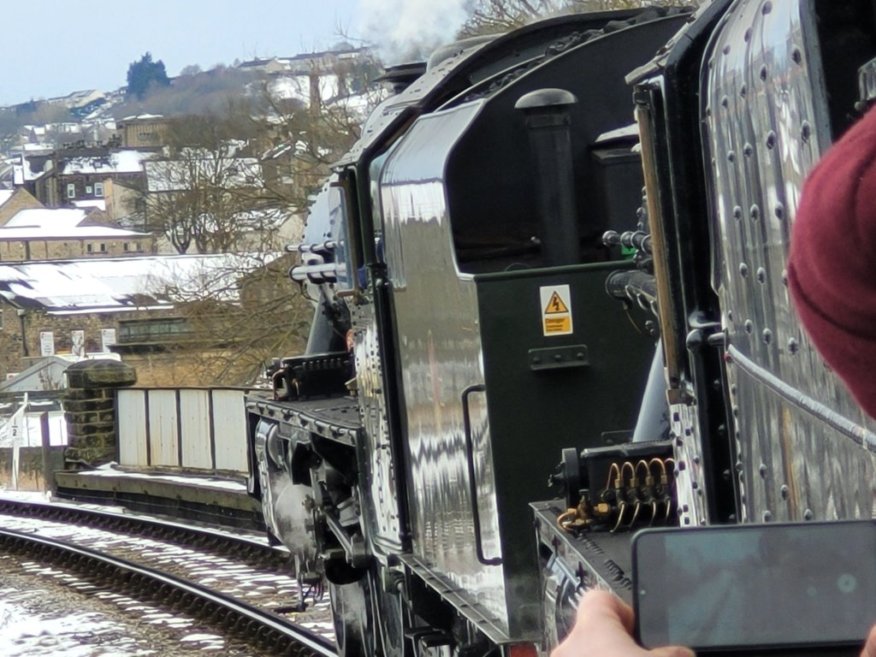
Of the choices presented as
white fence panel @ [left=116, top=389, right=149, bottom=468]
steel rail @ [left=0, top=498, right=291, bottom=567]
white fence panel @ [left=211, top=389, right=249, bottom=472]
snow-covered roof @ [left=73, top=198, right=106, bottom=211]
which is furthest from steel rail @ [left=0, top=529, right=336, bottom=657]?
snow-covered roof @ [left=73, top=198, right=106, bottom=211]

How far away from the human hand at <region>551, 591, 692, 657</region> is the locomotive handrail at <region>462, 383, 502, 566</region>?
3.70m

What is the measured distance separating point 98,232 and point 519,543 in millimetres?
99523

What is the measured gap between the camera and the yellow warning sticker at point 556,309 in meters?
5.47

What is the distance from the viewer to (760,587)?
1.54 m

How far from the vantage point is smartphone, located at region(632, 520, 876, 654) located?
1.51m

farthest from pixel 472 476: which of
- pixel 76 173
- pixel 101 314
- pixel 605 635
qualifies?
pixel 76 173

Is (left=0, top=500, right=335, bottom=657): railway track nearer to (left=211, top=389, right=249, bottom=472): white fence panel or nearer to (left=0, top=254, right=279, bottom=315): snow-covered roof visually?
(left=211, top=389, right=249, bottom=472): white fence panel

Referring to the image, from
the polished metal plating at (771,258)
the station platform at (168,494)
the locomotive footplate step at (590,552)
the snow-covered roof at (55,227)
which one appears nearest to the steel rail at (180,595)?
the station platform at (168,494)

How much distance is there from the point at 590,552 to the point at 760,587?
2.21m

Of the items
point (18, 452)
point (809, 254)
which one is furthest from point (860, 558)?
point (18, 452)

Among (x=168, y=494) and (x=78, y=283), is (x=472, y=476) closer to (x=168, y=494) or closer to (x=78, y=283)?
(x=168, y=494)

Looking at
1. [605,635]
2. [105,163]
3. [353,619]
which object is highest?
[105,163]

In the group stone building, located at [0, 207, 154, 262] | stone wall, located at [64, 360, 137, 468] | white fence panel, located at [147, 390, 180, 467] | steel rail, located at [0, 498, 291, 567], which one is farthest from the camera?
stone building, located at [0, 207, 154, 262]

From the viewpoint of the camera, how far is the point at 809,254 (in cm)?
124
